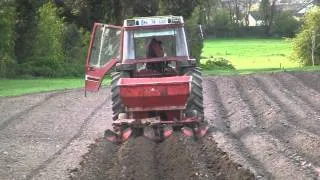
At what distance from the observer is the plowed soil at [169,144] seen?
837 centimetres

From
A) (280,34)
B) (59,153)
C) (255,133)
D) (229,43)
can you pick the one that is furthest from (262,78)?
(280,34)

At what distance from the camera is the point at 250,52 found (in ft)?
197

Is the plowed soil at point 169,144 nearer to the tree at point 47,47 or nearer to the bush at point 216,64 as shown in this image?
the tree at point 47,47

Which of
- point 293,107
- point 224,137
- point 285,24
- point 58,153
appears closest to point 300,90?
point 293,107

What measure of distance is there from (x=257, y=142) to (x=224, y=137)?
0.57 metres

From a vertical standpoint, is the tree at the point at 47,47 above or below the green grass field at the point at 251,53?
above

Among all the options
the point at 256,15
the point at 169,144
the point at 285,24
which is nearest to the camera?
the point at 169,144

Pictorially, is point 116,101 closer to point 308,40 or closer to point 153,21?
point 153,21

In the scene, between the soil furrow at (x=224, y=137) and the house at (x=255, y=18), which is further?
the house at (x=255, y=18)

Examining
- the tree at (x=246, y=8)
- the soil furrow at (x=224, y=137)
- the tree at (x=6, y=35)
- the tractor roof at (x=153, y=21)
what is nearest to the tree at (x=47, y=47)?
the tree at (x=6, y=35)

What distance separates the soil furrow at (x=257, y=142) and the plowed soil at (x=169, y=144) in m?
0.01

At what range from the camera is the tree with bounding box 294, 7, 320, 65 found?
39594mm

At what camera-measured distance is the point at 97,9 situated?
35.2 metres

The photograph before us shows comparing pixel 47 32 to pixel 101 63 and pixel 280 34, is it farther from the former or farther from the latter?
pixel 280 34
